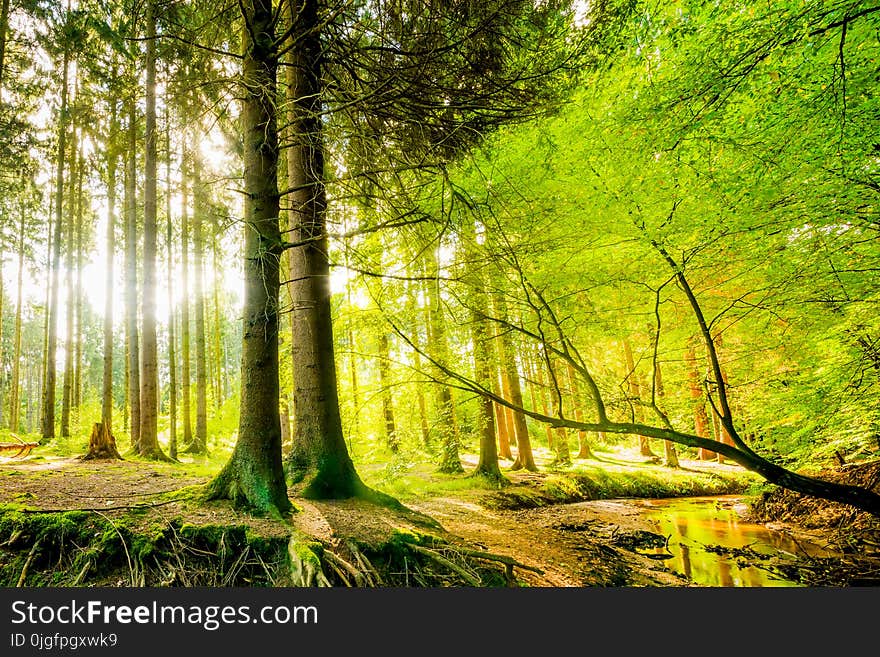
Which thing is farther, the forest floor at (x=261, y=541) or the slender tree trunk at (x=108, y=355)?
the slender tree trunk at (x=108, y=355)

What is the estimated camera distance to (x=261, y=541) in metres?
2.98

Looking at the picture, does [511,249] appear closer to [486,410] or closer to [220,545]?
[220,545]

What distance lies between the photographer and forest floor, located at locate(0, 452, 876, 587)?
109 inches

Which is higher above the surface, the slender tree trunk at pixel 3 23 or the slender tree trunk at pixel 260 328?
the slender tree trunk at pixel 3 23

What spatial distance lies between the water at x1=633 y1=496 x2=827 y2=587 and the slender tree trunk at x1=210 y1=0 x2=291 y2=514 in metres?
5.16

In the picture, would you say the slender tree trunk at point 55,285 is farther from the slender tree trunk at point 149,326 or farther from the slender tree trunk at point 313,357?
the slender tree trunk at point 313,357

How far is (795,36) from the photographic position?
9.52 feet

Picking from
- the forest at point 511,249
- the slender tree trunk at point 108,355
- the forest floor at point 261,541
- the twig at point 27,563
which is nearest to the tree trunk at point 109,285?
the slender tree trunk at point 108,355

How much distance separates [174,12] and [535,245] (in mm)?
4860

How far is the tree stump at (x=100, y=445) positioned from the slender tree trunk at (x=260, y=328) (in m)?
6.39

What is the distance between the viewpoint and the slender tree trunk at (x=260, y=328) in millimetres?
3521

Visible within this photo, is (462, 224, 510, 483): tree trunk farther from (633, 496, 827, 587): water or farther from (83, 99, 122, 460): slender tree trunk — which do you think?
(83, 99, 122, 460): slender tree trunk

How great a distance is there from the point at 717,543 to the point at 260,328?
7639 mm

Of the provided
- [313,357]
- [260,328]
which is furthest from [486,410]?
[260,328]
